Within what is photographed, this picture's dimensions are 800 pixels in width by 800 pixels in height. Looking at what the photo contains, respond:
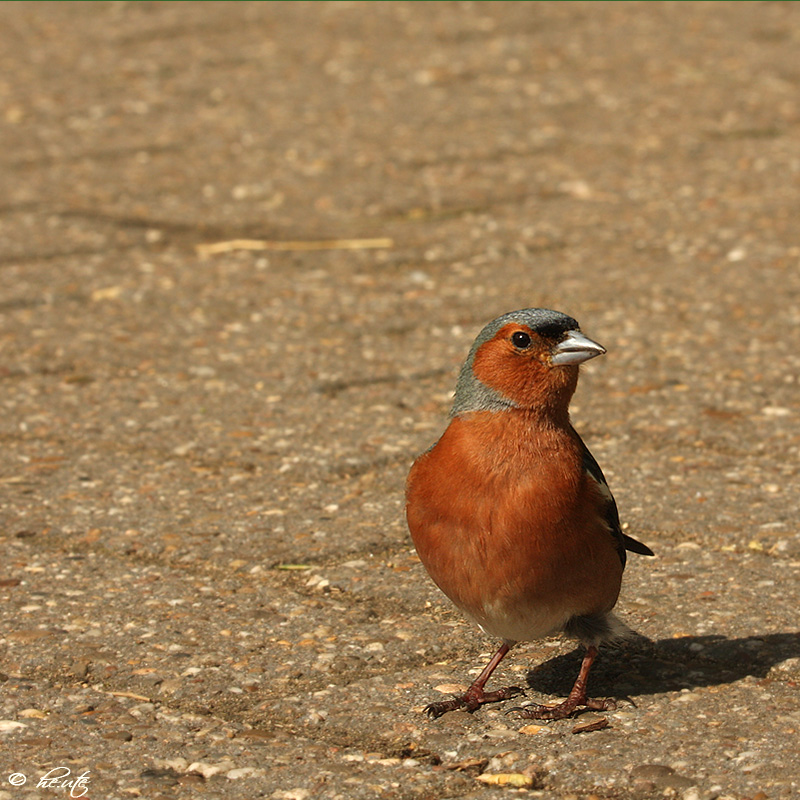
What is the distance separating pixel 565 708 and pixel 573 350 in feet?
3.02

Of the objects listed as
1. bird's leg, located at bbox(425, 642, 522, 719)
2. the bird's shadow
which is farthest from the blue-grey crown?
the bird's shadow

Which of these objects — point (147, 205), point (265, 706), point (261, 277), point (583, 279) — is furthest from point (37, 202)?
point (265, 706)

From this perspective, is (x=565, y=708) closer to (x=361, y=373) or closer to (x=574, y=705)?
(x=574, y=705)

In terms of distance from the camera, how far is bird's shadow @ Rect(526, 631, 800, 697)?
349 centimetres

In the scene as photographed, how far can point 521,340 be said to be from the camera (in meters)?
3.41

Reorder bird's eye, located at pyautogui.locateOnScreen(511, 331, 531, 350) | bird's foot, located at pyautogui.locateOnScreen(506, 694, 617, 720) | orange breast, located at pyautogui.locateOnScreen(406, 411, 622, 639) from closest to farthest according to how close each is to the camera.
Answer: orange breast, located at pyautogui.locateOnScreen(406, 411, 622, 639), bird's foot, located at pyautogui.locateOnScreen(506, 694, 617, 720), bird's eye, located at pyautogui.locateOnScreen(511, 331, 531, 350)

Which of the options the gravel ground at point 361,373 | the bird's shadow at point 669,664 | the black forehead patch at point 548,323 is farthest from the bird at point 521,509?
the gravel ground at point 361,373

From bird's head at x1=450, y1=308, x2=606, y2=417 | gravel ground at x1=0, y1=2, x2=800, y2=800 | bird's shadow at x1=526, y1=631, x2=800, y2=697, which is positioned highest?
bird's head at x1=450, y1=308, x2=606, y2=417

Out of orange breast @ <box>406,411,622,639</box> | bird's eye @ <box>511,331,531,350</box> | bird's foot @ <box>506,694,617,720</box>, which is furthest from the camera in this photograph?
bird's eye @ <box>511,331,531,350</box>

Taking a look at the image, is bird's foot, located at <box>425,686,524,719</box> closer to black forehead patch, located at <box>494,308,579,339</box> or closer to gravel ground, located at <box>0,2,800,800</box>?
gravel ground, located at <box>0,2,800,800</box>

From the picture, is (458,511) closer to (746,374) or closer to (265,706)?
(265,706)

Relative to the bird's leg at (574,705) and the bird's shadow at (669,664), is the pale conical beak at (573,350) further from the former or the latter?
the bird's shadow at (669,664)

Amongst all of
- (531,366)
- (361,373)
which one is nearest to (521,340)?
(531,366)

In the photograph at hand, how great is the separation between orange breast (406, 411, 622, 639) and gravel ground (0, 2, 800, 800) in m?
0.32
